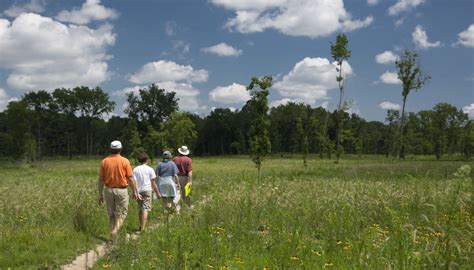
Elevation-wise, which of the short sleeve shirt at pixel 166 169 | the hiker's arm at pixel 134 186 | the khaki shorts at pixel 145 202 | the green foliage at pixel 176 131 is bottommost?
the khaki shorts at pixel 145 202

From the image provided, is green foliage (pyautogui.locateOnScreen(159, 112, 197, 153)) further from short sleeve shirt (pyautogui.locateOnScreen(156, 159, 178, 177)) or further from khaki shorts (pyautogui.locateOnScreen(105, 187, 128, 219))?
khaki shorts (pyautogui.locateOnScreen(105, 187, 128, 219))

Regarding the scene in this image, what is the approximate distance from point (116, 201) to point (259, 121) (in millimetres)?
19350

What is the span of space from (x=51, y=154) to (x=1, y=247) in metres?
130

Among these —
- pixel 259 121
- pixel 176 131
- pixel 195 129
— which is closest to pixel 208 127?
pixel 195 129

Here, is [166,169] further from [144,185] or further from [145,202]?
[145,202]

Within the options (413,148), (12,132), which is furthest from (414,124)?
(12,132)

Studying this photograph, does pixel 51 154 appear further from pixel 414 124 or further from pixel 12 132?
pixel 414 124

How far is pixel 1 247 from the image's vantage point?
873 cm

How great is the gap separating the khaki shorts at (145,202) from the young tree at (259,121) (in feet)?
54.0

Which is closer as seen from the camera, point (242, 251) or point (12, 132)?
point (242, 251)

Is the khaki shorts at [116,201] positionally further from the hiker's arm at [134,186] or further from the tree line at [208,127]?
the tree line at [208,127]

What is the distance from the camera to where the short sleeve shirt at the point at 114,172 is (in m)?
10.4

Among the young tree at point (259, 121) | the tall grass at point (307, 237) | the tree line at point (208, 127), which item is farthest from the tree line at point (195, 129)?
the tall grass at point (307, 237)

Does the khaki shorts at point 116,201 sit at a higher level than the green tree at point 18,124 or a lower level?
lower
